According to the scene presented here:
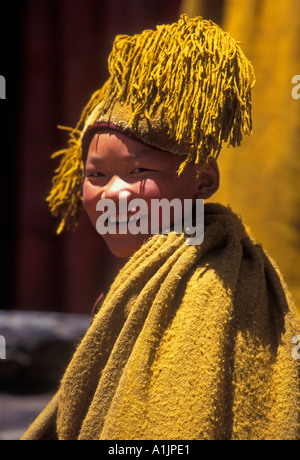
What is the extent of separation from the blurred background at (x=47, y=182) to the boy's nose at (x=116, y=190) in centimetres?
48

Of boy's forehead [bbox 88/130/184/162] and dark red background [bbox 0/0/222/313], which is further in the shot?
dark red background [bbox 0/0/222/313]

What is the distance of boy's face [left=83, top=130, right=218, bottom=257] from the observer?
0.73 m

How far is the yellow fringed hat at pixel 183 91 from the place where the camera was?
687mm

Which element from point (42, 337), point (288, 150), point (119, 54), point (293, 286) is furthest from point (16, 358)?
point (119, 54)

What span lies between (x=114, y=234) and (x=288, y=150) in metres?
0.52

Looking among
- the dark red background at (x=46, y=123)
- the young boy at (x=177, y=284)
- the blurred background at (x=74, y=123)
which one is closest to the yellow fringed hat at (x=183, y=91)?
the young boy at (x=177, y=284)

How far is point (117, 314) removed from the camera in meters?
0.69

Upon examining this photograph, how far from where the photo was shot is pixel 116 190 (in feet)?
2.42

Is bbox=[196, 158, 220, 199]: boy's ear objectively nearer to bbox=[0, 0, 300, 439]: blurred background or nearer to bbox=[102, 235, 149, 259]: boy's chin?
bbox=[102, 235, 149, 259]: boy's chin

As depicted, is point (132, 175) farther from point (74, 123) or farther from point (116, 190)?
point (74, 123)

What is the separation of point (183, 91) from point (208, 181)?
0.14 m

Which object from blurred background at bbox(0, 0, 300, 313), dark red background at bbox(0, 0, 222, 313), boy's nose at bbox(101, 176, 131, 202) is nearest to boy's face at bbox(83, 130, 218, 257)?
boy's nose at bbox(101, 176, 131, 202)

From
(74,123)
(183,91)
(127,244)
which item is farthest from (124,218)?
(74,123)
